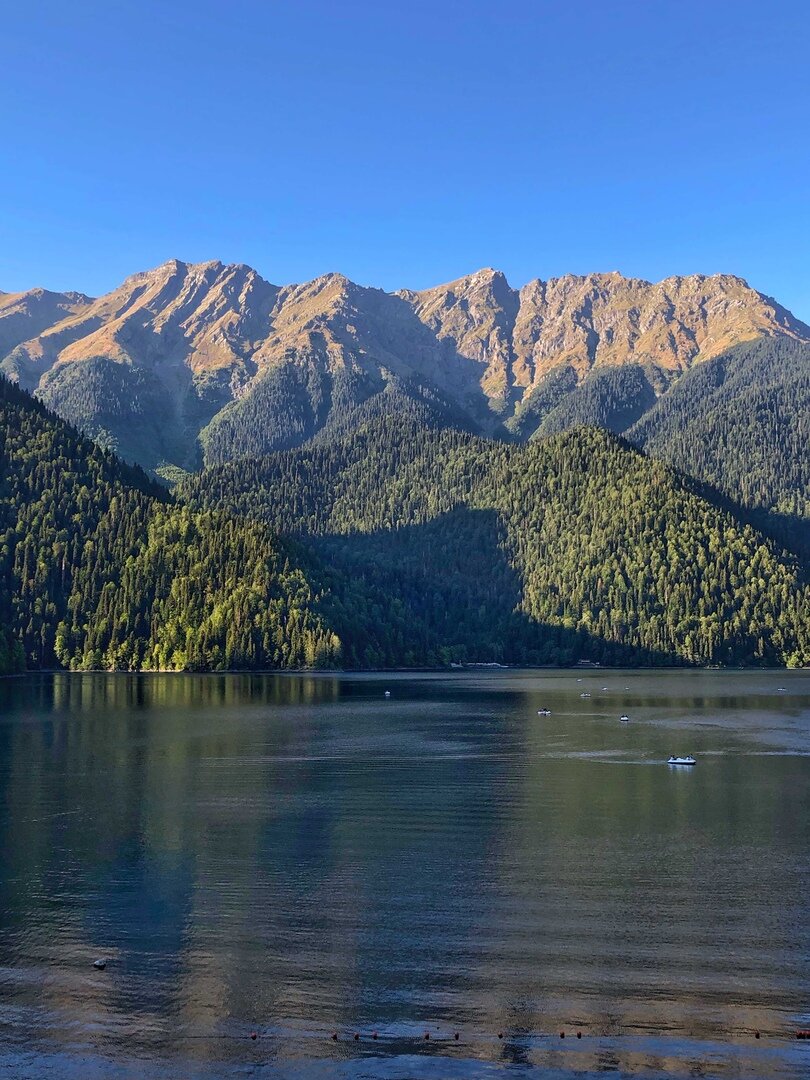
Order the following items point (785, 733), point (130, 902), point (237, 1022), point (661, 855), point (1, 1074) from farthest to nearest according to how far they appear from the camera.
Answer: point (785, 733)
point (661, 855)
point (130, 902)
point (237, 1022)
point (1, 1074)

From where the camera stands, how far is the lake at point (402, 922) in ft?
151

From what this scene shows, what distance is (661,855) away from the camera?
83.8 metres

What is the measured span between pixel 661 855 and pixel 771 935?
22143 mm

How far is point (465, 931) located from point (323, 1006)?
13933mm

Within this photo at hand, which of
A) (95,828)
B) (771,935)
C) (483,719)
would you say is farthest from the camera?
(483,719)

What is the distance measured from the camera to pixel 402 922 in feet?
212

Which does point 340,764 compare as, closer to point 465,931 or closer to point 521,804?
point 521,804

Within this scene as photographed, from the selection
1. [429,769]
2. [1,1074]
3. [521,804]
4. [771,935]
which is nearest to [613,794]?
[521,804]

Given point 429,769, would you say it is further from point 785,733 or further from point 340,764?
point 785,733

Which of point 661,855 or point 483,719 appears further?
point 483,719

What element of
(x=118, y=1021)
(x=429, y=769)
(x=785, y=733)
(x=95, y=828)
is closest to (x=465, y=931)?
(x=118, y=1021)

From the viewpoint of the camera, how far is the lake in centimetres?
4606

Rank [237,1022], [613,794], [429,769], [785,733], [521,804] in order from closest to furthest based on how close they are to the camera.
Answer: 1. [237,1022]
2. [521,804]
3. [613,794]
4. [429,769]
5. [785,733]

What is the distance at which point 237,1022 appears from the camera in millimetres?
48844
